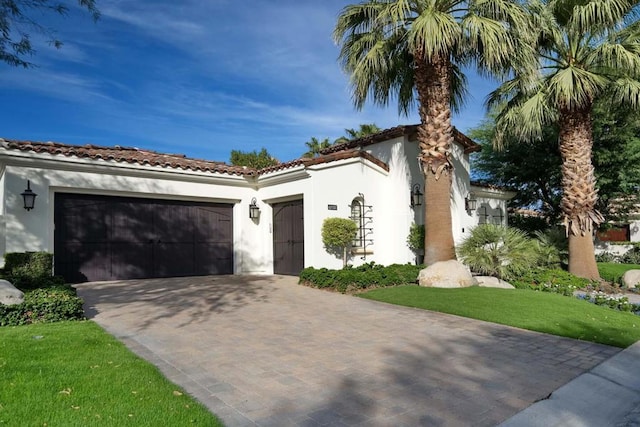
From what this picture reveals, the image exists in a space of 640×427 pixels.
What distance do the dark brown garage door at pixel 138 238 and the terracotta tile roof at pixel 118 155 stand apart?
1248 mm

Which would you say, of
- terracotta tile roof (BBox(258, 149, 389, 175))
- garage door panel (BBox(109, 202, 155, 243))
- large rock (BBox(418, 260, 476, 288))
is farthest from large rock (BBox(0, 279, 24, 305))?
large rock (BBox(418, 260, 476, 288))

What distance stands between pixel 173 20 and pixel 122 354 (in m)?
11.4

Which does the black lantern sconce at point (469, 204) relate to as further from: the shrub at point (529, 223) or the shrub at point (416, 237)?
the shrub at point (529, 223)

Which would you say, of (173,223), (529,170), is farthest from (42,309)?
(529,170)

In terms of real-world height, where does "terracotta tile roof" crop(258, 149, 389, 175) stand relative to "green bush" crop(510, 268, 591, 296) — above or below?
above

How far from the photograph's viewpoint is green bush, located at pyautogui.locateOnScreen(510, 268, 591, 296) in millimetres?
12339

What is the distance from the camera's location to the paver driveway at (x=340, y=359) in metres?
3.93

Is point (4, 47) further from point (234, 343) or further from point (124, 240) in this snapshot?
point (234, 343)

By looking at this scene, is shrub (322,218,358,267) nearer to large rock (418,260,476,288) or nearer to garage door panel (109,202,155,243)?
large rock (418,260,476,288)

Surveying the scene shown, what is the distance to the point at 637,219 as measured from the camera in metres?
26.5

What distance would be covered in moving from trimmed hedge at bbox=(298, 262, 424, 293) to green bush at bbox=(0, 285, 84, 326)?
5.99 m

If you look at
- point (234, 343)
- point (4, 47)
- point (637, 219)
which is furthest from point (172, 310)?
point (637, 219)

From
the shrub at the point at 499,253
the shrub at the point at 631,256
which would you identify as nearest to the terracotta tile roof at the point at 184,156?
the shrub at the point at 499,253

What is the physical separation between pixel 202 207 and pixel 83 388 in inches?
433
